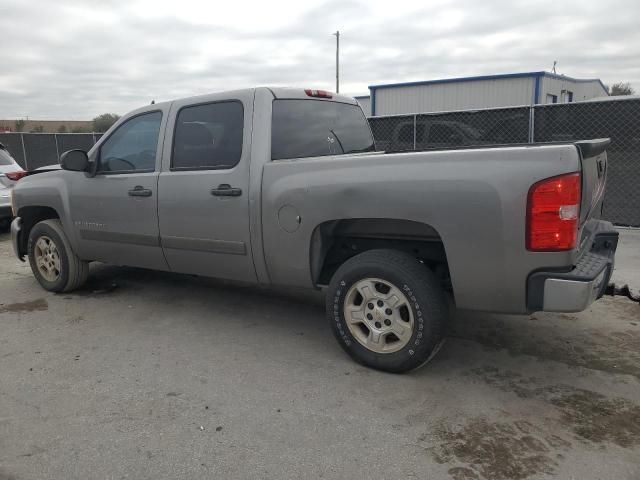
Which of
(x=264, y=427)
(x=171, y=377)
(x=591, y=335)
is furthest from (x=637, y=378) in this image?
(x=171, y=377)

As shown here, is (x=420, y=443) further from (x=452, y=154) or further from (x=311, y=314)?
(x=311, y=314)

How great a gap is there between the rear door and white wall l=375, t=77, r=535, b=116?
2115 centimetres

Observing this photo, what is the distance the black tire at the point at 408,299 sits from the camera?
128 inches

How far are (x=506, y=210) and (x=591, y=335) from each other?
75.5 inches

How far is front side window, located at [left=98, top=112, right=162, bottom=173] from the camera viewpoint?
15.3 ft

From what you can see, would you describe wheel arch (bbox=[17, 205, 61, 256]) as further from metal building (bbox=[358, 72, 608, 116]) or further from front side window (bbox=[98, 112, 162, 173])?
metal building (bbox=[358, 72, 608, 116])

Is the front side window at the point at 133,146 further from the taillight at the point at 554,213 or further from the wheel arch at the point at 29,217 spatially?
the taillight at the point at 554,213

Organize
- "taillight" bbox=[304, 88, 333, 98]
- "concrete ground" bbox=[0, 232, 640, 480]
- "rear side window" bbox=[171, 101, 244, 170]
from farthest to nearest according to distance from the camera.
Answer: "taillight" bbox=[304, 88, 333, 98] → "rear side window" bbox=[171, 101, 244, 170] → "concrete ground" bbox=[0, 232, 640, 480]

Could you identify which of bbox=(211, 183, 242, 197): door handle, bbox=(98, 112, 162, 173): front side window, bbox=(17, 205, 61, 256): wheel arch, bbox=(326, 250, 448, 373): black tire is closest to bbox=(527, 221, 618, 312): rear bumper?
bbox=(326, 250, 448, 373): black tire

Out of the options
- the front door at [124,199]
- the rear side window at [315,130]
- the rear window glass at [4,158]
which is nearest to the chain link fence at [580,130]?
the rear side window at [315,130]

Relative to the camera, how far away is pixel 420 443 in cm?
275

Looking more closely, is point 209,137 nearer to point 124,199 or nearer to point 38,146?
point 124,199

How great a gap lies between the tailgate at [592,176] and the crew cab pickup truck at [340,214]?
18 mm

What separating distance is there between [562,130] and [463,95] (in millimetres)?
17036
